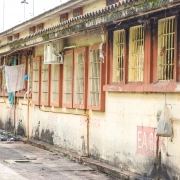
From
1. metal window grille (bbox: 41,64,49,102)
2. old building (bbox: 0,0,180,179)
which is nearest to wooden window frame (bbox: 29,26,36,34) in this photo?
old building (bbox: 0,0,180,179)

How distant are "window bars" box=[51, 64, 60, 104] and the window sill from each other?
4.30 meters

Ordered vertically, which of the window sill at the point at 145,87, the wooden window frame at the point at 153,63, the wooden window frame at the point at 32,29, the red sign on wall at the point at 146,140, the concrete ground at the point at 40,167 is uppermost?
the wooden window frame at the point at 32,29

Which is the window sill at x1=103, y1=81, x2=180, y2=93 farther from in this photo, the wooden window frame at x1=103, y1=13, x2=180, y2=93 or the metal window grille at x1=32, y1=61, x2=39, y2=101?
the metal window grille at x1=32, y1=61, x2=39, y2=101

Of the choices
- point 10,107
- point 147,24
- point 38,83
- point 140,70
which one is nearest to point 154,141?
point 140,70

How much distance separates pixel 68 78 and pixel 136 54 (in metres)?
4.68

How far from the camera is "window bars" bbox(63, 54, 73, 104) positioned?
15.4 meters

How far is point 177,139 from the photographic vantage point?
31.3ft

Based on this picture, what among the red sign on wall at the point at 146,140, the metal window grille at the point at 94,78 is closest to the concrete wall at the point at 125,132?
the red sign on wall at the point at 146,140

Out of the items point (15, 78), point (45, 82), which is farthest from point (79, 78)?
point (15, 78)

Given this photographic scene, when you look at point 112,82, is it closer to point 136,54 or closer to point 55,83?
point 136,54

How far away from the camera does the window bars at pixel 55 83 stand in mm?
16531

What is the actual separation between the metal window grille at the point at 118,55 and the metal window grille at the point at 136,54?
49cm

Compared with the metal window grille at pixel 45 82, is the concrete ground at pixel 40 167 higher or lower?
lower

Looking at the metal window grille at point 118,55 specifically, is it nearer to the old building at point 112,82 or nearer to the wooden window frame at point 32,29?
the old building at point 112,82
